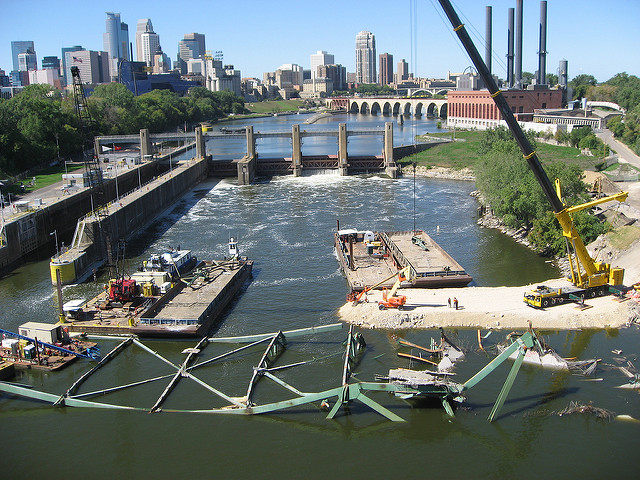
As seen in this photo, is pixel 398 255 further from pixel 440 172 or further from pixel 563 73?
pixel 563 73

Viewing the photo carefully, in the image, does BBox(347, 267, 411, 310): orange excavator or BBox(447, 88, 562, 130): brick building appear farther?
BBox(447, 88, 562, 130): brick building

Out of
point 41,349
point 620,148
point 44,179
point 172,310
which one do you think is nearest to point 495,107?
point 620,148

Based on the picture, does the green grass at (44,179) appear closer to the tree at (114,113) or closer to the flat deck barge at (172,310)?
the tree at (114,113)

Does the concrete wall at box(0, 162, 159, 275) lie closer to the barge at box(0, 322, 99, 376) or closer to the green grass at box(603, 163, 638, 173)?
the barge at box(0, 322, 99, 376)

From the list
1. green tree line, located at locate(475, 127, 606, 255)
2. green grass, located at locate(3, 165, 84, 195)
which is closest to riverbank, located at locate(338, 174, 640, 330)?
green tree line, located at locate(475, 127, 606, 255)

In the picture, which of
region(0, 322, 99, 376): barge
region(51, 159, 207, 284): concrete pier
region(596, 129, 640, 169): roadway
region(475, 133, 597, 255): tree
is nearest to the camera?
region(0, 322, 99, 376): barge

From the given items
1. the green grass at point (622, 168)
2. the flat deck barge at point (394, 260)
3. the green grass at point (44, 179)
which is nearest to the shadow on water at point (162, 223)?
the green grass at point (44, 179)

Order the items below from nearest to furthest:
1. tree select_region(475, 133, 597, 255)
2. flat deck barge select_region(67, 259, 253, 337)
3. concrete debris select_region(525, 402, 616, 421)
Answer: concrete debris select_region(525, 402, 616, 421), flat deck barge select_region(67, 259, 253, 337), tree select_region(475, 133, 597, 255)
